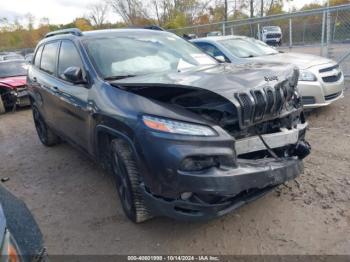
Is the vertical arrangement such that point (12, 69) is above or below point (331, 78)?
above

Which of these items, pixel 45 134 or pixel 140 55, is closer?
pixel 140 55

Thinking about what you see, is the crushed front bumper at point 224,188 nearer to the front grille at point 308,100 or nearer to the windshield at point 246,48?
the front grille at point 308,100

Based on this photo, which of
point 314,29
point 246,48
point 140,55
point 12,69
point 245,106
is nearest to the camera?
point 245,106

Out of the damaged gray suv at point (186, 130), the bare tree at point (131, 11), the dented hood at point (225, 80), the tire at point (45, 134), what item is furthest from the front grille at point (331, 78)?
the bare tree at point (131, 11)

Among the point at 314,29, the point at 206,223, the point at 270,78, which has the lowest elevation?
the point at 206,223

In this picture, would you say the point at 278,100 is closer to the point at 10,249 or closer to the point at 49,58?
the point at 10,249

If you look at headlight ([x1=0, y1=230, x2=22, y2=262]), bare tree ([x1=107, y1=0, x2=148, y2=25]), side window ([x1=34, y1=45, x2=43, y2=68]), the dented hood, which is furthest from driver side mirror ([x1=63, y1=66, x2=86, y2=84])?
bare tree ([x1=107, y1=0, x2=148, y2=25])

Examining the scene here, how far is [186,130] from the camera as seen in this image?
2451 millimetres

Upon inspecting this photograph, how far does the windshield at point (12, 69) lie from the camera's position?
10023 mm

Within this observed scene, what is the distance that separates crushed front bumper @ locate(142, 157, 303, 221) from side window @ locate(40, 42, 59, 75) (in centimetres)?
280

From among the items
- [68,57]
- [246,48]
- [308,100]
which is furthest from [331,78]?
[68,57]

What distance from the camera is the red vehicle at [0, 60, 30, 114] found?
9.35 m

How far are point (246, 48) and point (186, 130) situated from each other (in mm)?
5538

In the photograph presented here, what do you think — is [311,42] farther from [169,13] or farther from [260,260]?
[169,13]
